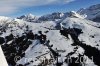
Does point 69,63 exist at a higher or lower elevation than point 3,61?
lower

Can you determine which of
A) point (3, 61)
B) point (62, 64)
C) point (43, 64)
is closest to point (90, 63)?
point (62, 64)

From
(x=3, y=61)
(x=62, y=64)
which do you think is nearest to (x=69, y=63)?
(x=62, y=64)

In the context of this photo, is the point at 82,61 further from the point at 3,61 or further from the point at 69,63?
the point at 3,61

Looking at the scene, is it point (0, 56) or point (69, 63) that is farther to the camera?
point (69, 63)

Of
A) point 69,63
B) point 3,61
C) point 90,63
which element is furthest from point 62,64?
point 3,61

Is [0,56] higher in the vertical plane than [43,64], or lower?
higher

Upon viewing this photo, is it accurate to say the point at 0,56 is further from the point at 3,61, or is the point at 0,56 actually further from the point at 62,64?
the point at 62,64

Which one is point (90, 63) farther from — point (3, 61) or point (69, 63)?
point (3, 61)

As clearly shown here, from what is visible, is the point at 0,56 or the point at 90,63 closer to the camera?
the point at 0,56
